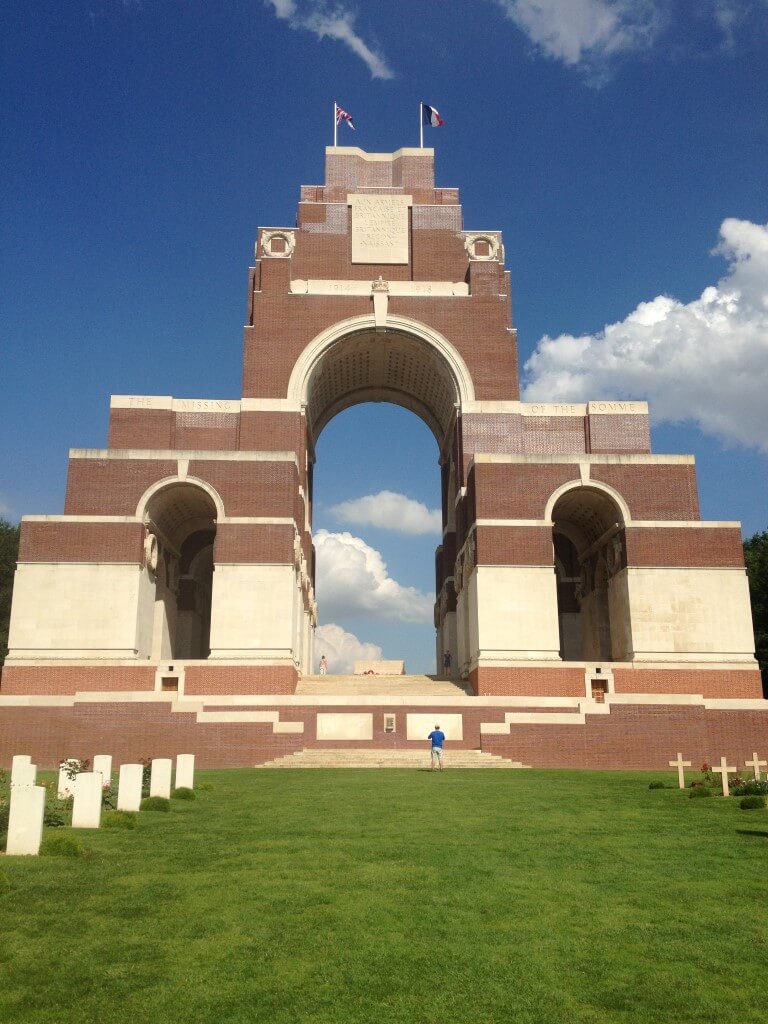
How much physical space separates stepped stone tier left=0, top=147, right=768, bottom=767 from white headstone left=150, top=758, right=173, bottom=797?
8927 mm

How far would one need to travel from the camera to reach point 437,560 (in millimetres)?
42719

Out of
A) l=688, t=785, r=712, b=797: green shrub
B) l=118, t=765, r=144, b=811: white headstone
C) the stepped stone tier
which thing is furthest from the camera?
the stepped stone tier

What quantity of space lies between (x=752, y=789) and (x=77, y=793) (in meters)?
11.5

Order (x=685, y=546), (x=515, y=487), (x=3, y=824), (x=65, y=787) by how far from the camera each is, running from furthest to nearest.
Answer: (x=515, y=487), (x=685, y=546), (x=65, y=787), (x=3, y=824)

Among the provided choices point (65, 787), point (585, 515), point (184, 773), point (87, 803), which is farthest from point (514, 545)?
point (87, 803)

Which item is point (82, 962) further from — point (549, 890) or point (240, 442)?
point (240, 442)

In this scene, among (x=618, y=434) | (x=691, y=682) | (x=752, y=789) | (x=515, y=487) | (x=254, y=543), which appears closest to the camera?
(x=752, y=789)

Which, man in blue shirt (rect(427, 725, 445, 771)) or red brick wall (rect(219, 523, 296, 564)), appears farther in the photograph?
red brick wall (rect(219, 523, 296, 564))

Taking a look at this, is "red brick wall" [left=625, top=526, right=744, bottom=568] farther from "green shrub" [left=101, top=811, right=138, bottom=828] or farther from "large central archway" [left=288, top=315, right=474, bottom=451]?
"green shrub" [left=101, top=811, right=138, bottom=828]

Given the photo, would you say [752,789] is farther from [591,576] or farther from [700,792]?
[591,576]

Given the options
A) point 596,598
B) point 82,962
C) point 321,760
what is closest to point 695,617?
point 596,598

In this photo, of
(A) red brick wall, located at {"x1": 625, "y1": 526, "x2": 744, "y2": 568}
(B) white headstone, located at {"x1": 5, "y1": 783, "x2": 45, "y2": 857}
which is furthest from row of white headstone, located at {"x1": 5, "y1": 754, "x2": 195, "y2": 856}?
(A) red brick wall, located at {"x1": 625, "y1": 526, "x2": 744, "y2": 568}

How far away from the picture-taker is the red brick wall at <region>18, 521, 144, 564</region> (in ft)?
96.2

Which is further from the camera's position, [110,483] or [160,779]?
[110,483]
